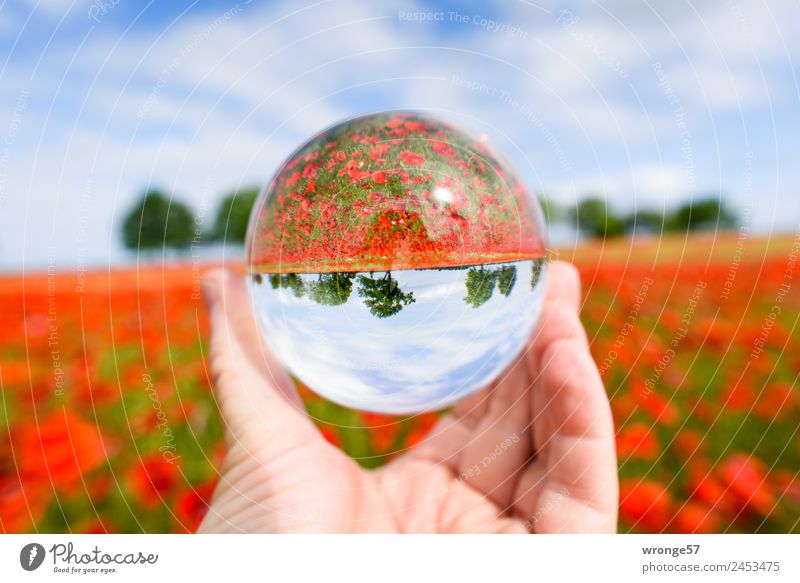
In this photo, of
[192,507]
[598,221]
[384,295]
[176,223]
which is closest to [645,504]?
[384,295]

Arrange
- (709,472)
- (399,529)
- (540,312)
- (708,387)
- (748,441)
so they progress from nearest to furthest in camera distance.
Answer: (540,312), (399,529), (709,472), (748,441), (708,387)

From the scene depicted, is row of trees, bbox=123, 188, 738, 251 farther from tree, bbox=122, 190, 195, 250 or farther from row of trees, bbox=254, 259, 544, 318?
row of trees, bbox=254, 259, 544, 318

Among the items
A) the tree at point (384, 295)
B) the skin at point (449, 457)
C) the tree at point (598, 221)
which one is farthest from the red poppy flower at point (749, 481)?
the tree at point (598, 221)

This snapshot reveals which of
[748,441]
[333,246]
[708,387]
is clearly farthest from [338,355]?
[708,387]

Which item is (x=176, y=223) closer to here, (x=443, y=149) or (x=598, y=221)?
(x=598, y=221)

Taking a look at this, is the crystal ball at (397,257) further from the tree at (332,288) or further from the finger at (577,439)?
the finger at (577,439)

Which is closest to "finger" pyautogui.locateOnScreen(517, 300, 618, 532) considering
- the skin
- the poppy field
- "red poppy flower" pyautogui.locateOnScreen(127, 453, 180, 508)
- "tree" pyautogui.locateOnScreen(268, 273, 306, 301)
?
the skin

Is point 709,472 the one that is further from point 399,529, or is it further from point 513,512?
point 399,529
